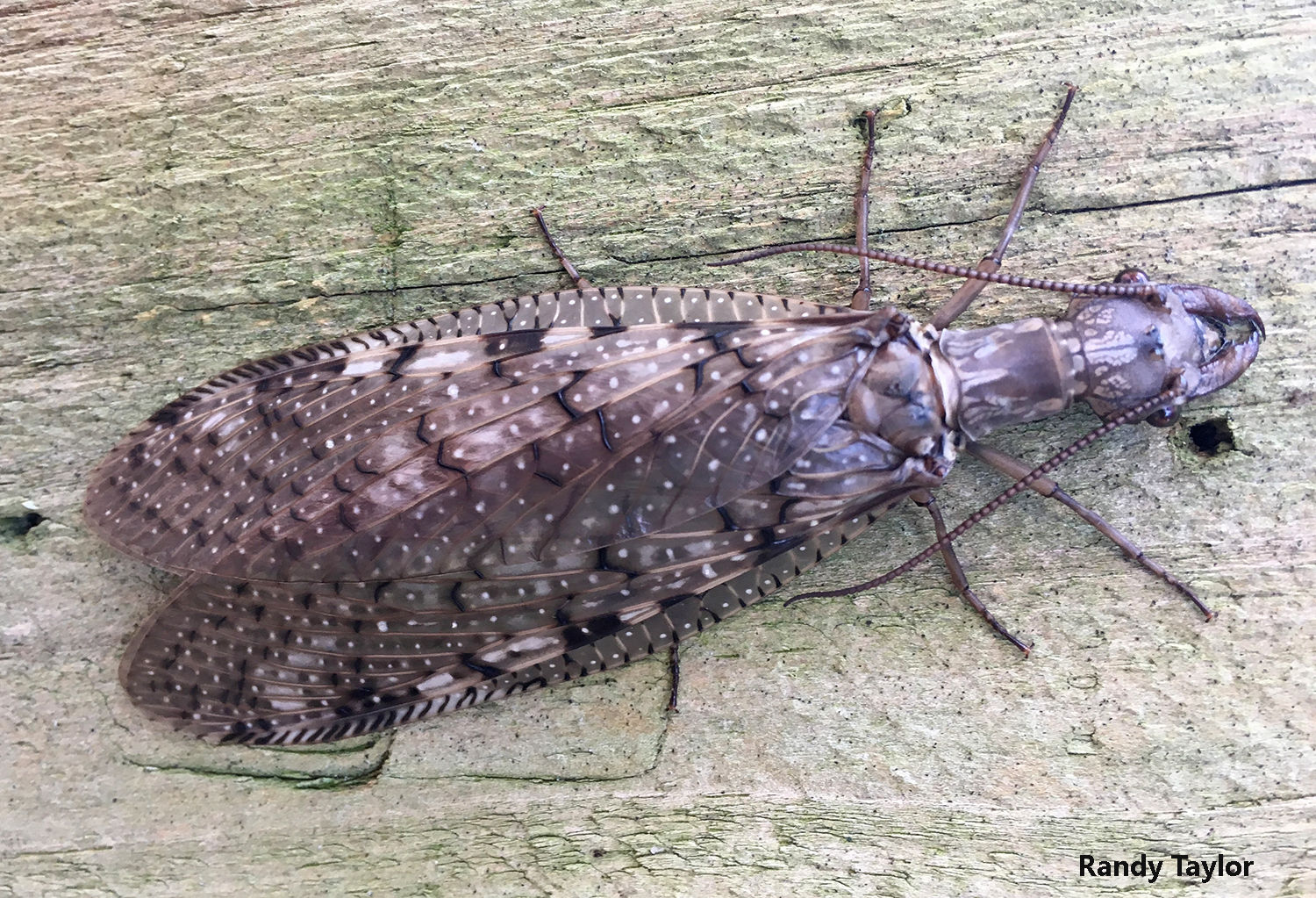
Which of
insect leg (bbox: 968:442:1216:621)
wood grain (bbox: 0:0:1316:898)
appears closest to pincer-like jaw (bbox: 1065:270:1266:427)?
wood grain (bbox: 0:0:1316:898)

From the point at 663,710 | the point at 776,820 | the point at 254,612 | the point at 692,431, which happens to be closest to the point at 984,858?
the point at 776,820

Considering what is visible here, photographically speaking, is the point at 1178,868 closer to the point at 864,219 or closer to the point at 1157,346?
the point at 1157,346

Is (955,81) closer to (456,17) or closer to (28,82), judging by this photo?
(456,17)

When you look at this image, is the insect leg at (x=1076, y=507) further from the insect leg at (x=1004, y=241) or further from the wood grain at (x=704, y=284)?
the insect leg at (x=1004, y=241)

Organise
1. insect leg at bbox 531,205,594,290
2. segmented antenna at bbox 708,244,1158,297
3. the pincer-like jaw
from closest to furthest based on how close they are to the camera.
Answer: segmented antenna at bbox 708,244,1158,297
the pincer-like jaw
insect leg at bbox 531,205,594,290

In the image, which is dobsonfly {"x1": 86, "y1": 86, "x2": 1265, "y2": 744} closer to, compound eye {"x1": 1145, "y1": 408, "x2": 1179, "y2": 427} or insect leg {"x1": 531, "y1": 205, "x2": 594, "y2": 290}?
compound eye {"x1": 1145, "y1": 408, "x2": 1179, "y2": 427}

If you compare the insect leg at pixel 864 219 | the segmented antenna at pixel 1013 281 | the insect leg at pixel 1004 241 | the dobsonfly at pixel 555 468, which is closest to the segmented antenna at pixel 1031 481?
the dobsonfly at pixel 555 468
